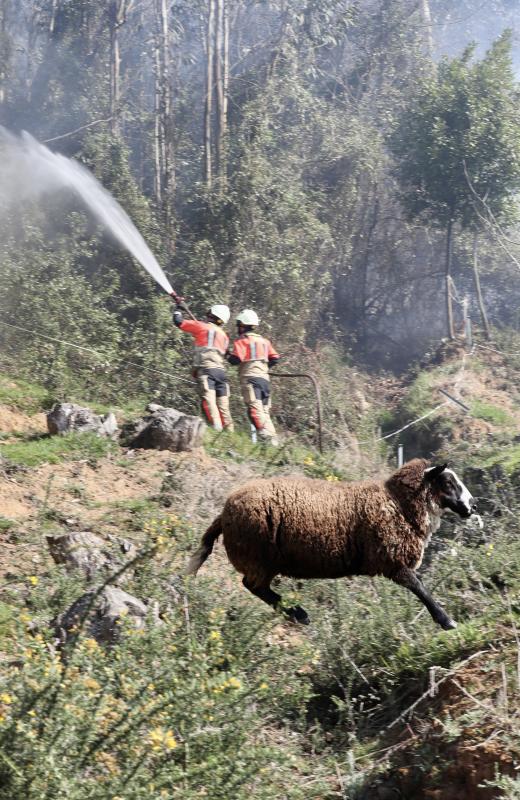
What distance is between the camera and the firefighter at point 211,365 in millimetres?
13102

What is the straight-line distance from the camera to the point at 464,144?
23.2m

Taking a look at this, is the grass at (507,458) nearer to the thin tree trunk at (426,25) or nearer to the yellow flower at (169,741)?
the yellow flower at (169,741)

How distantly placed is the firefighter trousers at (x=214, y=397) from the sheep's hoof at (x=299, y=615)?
5776 mm

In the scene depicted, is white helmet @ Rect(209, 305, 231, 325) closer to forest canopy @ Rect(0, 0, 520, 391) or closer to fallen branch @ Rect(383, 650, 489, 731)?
forest canopy @ Rect(0, 0, 520, 391)

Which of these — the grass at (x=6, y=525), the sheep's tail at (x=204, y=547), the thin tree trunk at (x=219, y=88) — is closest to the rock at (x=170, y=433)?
the grass at (x=6, y=525)

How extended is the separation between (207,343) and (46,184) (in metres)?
10.8

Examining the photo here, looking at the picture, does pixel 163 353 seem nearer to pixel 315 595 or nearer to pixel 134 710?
→ pixel 315 595

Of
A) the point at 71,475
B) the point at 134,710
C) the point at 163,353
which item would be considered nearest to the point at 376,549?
the point at 134,710

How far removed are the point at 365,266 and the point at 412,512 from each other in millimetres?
20957

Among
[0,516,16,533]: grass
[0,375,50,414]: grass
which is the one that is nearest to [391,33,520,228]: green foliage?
[0,375,50,414]: grass

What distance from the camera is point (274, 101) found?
27.2 m

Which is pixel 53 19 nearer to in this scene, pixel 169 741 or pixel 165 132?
pixel 165 132

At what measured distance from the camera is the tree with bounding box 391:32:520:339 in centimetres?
2317

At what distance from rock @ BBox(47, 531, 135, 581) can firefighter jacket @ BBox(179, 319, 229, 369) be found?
5.78m
